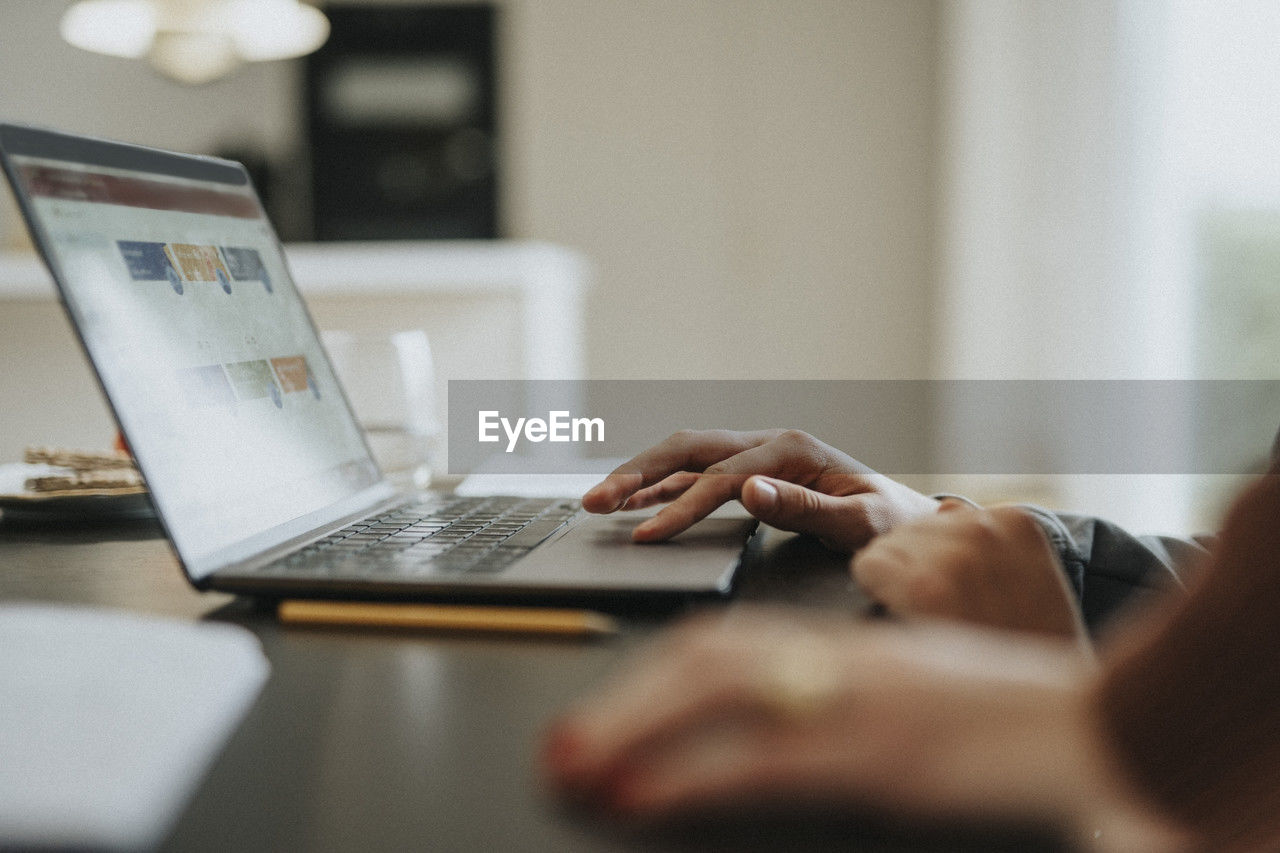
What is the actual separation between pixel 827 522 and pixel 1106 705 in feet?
1.14

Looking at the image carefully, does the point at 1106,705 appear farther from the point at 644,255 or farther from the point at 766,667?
the point at 644,255

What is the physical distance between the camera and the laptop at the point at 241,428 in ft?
1.92

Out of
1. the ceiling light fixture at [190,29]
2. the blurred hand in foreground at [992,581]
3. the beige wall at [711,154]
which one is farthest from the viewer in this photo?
the beige wall at [711,154]

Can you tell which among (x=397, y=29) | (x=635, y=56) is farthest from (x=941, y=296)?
(x=397, y=29)

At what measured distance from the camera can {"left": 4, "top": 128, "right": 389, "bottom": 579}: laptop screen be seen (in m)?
0.60

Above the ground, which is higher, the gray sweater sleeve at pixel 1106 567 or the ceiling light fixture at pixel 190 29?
the ceiling light fixture at pixel 190 29

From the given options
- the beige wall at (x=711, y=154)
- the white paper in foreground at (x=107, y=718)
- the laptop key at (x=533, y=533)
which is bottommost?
the laptop key at (x=533, y=533)

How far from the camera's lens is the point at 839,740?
→ 32 centimetres

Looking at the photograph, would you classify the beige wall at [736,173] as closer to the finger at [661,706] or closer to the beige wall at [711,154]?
the beige wall at [711,154]

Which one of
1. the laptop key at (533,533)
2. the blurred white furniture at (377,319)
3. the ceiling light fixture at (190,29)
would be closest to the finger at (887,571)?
the laptop key at (533,533)

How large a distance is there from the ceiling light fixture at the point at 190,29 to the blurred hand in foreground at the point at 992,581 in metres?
2.20

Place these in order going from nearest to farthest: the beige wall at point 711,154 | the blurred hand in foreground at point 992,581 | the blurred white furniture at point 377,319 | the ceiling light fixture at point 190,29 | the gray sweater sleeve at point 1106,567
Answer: the blurred hand in foreground at point 992,581 → the gray sweater sleeve at point 1106,567 → the blurred white furniture at point 377,319 → the ceiling light fixture at point 190,29 → the beige wall at point 711,154

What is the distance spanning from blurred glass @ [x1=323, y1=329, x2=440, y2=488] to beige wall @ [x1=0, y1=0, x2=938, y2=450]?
3477 mm

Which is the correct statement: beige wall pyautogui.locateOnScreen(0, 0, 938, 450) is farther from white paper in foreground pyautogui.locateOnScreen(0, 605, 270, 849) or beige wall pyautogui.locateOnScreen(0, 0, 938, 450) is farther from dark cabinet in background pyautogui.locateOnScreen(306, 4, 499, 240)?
white paper in foreground pyautogui.locateOnScreen(0, 605, 270, 849)
